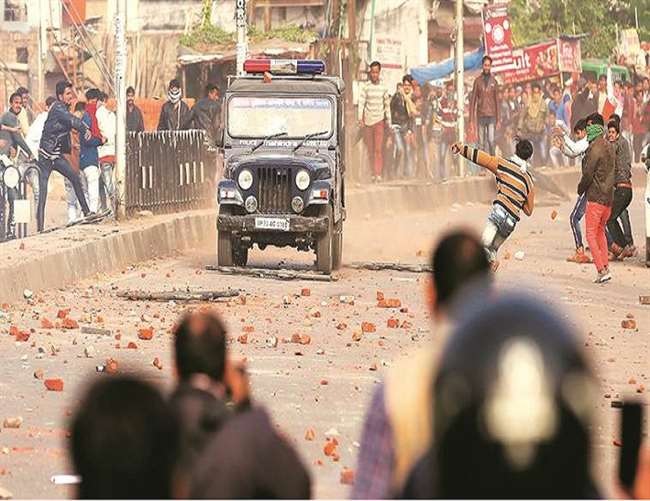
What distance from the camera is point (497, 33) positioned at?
140 ft

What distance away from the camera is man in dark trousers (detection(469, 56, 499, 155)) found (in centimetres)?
3572

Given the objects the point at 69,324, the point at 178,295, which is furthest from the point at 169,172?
the point at 69,324

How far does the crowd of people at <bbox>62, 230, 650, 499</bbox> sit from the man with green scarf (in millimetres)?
16253

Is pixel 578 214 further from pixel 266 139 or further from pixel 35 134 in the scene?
pixel 35 134

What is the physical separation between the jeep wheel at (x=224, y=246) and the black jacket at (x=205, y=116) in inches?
341

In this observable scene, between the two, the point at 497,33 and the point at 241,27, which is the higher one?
the point at 497,33

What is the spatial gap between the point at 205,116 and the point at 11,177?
692cm

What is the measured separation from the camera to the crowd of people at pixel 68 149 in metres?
24.4

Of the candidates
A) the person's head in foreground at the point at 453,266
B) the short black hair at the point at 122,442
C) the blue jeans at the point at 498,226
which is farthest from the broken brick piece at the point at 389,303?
the short black hair at the point at 122,442

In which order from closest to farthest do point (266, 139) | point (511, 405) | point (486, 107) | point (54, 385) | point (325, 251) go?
point (511, 405), point (54, 385), point (325, 251), point (266, 139), point (486, 107)

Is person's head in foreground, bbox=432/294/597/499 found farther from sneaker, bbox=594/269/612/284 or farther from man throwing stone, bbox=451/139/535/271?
sneaker, bbox=594/269/612/284

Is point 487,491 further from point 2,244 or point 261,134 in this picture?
point 261,134

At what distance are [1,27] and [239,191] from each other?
23.6 m

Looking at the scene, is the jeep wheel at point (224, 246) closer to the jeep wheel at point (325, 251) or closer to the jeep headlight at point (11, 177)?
the jeep wheel at point (325, 251)
